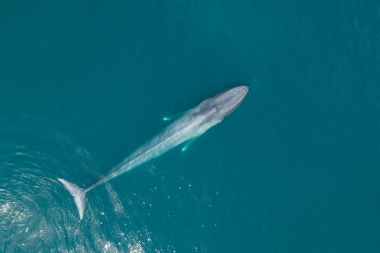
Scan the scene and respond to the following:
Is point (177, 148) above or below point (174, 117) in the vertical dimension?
below

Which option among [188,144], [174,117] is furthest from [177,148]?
[174,117]

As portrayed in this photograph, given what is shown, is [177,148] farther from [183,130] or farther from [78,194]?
[78,194]

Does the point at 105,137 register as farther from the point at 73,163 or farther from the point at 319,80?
the point at 319,80

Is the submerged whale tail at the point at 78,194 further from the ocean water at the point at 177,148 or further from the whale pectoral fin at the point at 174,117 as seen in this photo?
the whale pectoral fin at the point at 174,117

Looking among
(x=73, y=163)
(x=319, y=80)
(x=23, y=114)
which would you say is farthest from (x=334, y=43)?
(x=23, y=114)

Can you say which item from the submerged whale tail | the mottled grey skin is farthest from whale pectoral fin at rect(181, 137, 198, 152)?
the submerged whale tail

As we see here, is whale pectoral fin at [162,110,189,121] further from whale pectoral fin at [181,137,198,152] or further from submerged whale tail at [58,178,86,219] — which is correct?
submerged whale tail at [58,178,86,219]
